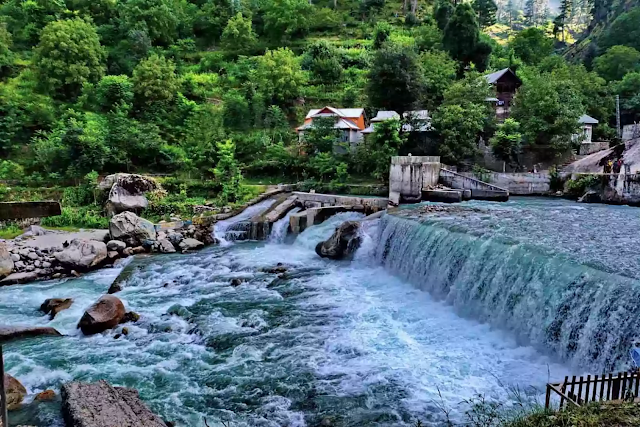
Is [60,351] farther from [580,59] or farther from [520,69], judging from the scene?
[580,59]

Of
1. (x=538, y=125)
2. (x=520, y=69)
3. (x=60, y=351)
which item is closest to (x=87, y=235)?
(x=60, y=351)

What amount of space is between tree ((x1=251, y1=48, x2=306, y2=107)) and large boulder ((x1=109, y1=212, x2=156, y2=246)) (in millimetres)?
21917

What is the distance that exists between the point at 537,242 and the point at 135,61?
136 ft

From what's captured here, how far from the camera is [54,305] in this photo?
13.2m

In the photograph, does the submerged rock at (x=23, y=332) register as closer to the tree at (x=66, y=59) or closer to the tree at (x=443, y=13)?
the tree at (x=66, y=59)

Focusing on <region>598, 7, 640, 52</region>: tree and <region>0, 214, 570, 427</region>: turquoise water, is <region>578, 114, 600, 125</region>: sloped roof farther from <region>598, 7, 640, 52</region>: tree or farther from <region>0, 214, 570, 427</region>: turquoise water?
<region>0, 214, 570, 427</region>: turquoise water

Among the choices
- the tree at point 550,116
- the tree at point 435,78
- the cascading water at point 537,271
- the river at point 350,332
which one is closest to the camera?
the river at point 350,332

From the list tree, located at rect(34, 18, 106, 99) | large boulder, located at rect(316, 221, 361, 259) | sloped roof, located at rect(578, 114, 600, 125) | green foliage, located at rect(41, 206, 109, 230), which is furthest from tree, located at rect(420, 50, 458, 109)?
tree, located at rect(34, 18, 106, 99)

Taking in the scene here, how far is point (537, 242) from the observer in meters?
12.9

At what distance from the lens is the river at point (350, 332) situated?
8477mm

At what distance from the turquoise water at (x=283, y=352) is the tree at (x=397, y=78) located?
21.1 metres

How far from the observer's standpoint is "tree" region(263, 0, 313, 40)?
171ft

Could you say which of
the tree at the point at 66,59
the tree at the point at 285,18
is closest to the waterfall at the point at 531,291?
the tree at the point at 66,59

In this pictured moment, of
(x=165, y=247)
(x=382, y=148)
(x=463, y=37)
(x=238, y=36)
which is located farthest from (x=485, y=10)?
(x=165, y=247)
